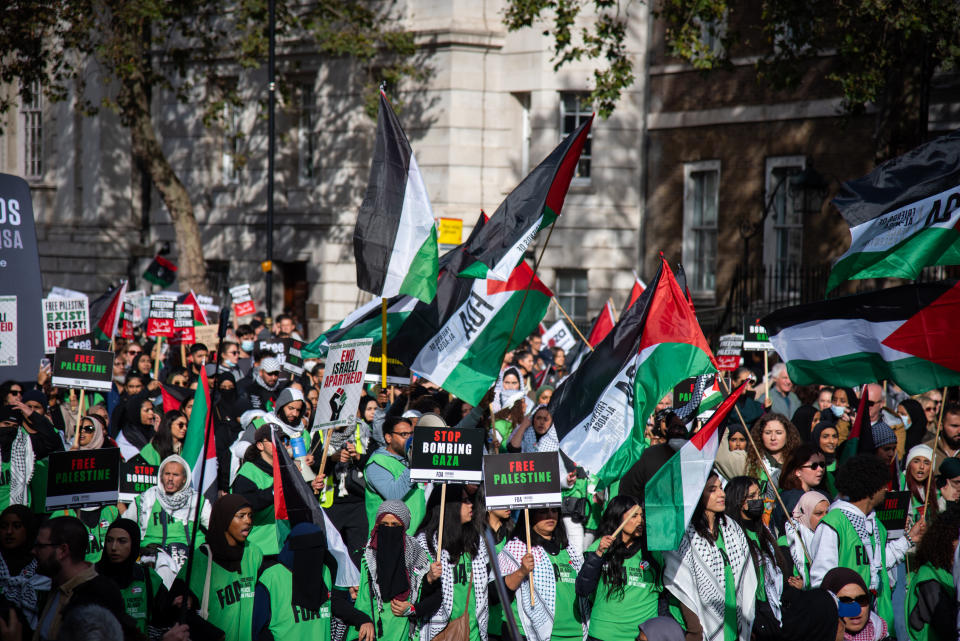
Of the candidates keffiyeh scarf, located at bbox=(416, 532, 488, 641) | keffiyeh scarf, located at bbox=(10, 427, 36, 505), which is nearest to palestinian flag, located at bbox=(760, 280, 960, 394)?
keffiyeh scarf, located at bbox=(416, 532, 488, 641)

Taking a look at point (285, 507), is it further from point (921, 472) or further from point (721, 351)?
point (721, 351)

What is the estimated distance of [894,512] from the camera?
7969mm

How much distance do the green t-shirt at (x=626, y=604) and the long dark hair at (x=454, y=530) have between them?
809mm

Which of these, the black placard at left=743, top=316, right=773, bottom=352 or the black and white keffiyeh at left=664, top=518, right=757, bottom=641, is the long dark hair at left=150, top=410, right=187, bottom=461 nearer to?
the black and white keffiyeh at left=664, top=518, right=757, bottom=641

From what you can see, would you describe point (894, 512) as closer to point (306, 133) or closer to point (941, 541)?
point (941, 541)

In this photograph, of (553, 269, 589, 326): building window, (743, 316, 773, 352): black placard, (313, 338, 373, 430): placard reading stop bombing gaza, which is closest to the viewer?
(313, 338, 373, 430): placard reading stop bombing gaza

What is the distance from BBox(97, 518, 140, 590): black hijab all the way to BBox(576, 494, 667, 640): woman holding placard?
2463mm

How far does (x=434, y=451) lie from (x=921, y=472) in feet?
11.9

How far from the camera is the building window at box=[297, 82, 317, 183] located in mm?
28078

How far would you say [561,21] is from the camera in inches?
724

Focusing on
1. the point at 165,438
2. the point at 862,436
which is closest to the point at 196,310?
the point at 165,438

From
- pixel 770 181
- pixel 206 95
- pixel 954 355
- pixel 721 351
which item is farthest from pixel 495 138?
pixel 954 355

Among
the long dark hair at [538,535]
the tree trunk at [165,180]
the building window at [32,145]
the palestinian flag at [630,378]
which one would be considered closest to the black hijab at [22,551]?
the long dark hair at [538,535]

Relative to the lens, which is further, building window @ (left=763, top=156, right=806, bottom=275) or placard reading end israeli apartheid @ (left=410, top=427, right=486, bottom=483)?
building window @ (left=763, top=156, right=806, bottom=275)
